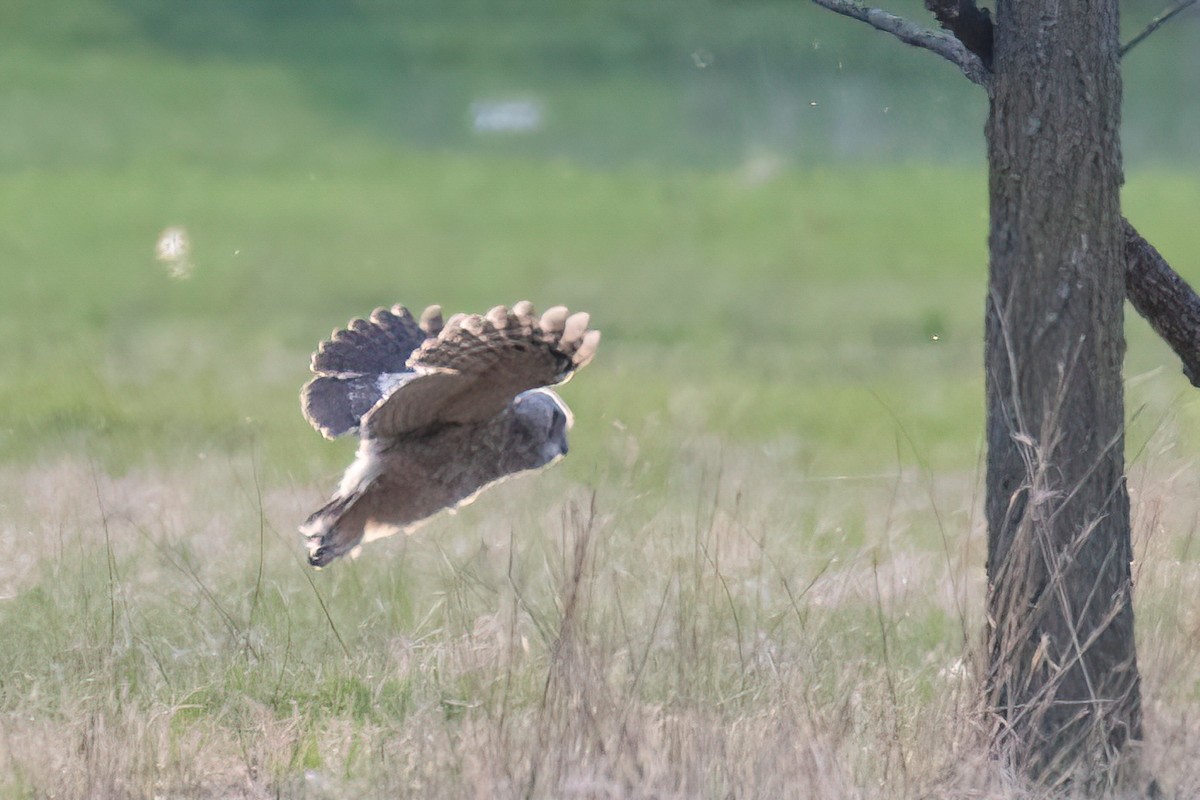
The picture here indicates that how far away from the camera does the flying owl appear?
3.40m

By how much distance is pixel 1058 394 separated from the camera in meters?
3.29

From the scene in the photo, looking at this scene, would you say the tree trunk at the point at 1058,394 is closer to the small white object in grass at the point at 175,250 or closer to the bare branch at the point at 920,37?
the bare branch at the point at 920,37

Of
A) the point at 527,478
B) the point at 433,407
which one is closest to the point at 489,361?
the point at 433,407

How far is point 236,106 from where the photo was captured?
16953 mm

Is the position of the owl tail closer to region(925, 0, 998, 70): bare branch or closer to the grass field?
the grass field

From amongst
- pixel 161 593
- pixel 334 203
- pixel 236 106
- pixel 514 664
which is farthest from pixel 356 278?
pixel 514 664

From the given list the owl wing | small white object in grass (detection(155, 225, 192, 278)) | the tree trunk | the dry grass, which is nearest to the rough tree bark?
the tree trunk

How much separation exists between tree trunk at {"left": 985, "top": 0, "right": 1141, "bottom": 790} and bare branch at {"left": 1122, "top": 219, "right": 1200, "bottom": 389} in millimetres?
178


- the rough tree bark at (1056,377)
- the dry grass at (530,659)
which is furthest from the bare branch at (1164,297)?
the dry grass at (530,659)

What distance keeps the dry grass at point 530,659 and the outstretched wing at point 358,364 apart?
1.42 ft

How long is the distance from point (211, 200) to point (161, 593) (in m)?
11.1

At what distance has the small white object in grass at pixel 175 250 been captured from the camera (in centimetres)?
1290

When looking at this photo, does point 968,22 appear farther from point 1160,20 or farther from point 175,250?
point 175,250

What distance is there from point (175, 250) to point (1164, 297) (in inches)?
424
